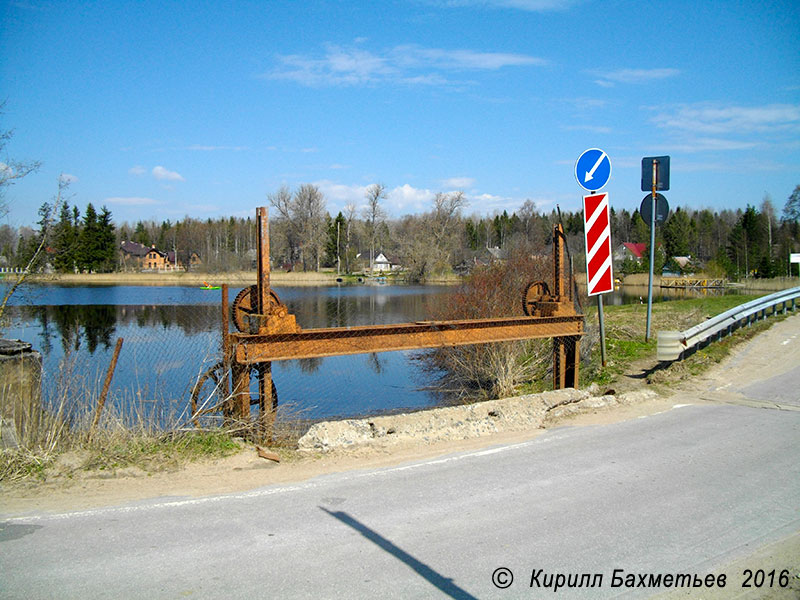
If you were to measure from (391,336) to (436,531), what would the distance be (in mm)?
3956

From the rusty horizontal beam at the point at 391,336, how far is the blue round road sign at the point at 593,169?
2.38m

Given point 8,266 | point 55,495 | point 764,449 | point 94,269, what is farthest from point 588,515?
point 94,269

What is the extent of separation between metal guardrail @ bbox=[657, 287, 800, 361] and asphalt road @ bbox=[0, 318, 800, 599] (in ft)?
13.7

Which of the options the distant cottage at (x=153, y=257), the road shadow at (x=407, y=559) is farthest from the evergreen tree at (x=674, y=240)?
the road shadow at (x=407, y=559)

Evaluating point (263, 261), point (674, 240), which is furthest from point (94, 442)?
point (674, 240)

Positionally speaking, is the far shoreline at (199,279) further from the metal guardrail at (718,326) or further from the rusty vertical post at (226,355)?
the rusty vertical post at (226,355)

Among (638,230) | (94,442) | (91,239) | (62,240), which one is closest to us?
(94,442)

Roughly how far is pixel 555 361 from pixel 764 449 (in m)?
3.95

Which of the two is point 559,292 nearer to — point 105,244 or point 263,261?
point 263,261

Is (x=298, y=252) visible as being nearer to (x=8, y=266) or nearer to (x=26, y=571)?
(x=8, y=266)

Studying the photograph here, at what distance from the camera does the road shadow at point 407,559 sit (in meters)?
3.79

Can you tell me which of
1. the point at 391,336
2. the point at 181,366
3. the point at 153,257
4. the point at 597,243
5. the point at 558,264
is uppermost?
the point at 153,257

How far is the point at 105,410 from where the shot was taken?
676cm

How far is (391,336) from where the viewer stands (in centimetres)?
844
